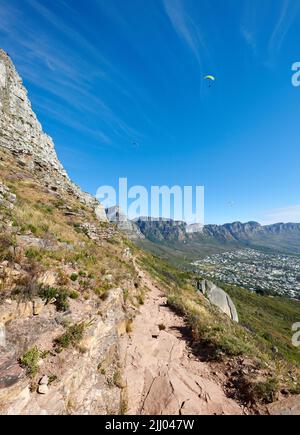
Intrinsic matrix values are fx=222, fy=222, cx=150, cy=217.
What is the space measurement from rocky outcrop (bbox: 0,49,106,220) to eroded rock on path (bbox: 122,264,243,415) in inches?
931

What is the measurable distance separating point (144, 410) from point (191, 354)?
4290mm

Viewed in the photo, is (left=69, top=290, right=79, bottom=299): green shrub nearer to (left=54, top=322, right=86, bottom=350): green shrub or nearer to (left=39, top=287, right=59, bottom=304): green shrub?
(left=39, top=287, right=59, bottom=304): green shrub

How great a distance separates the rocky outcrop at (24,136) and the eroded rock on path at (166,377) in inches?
931

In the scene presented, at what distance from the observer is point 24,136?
40531mm

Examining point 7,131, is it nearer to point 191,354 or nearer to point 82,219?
point 82,219

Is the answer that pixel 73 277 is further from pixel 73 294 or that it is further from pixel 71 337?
pixel 71 337

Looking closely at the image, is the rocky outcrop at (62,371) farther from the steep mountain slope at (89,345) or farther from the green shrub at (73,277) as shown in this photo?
the green shrub at (73,277)

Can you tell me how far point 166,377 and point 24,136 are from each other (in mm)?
44461

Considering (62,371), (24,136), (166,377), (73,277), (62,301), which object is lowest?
(166,377)

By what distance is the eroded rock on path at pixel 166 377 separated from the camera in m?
8.21

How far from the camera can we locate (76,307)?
33.3 feet

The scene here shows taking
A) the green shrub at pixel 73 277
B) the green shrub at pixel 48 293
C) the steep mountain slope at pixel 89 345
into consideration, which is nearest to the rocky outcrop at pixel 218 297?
the steep mountain slope at pixel 89 345

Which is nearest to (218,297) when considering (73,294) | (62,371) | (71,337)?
(73,294)
